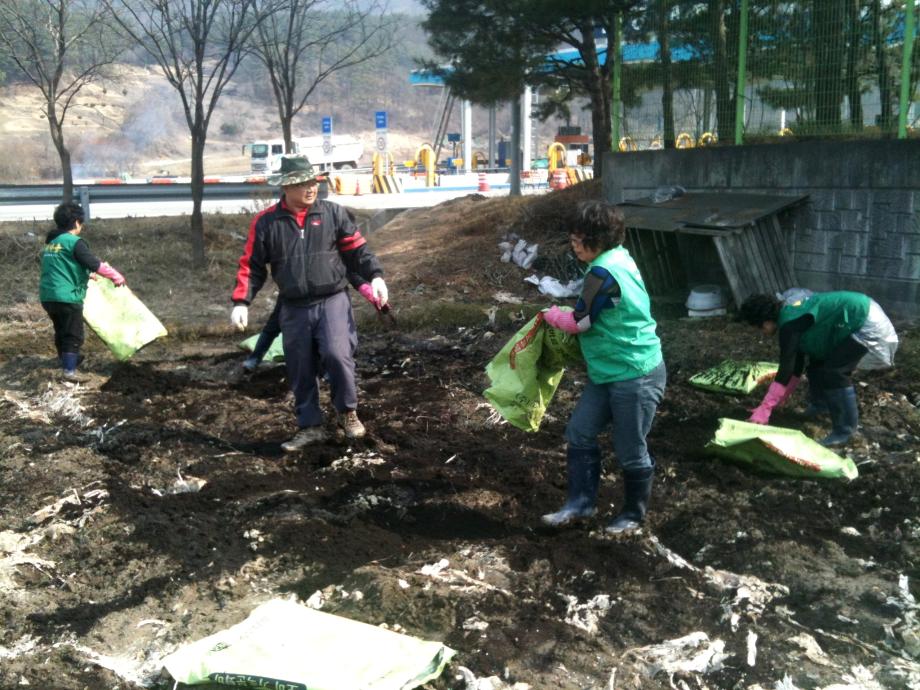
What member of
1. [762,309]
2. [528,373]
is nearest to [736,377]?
[762,309]

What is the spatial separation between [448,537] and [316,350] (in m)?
1.68

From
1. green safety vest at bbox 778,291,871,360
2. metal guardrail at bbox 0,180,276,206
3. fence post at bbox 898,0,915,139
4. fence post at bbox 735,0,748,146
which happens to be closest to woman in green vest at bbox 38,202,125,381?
green safety vest at bbox 778,291,871,360

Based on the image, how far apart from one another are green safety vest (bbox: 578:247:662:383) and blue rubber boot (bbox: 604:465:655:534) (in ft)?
1.59

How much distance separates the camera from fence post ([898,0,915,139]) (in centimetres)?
804

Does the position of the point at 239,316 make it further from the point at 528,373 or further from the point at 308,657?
the point at 308,657

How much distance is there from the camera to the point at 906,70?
8094 mm

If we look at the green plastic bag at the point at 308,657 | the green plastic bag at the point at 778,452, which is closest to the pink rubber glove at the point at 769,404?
the green plastic bag at the point at 778,452

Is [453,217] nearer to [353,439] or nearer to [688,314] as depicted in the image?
[688,314]

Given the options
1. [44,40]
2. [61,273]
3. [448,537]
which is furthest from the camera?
[44,40]

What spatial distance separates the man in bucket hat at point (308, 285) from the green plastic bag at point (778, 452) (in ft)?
7.10

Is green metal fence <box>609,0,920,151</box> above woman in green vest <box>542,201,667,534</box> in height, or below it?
above

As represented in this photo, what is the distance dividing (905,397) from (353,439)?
3.81 metres

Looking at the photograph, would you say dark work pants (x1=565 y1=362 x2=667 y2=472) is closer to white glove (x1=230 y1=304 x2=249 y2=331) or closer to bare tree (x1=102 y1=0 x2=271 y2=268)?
white glove (x1=230 y1=304 x2=249 y2=331)

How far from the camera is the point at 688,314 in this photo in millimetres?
8805
